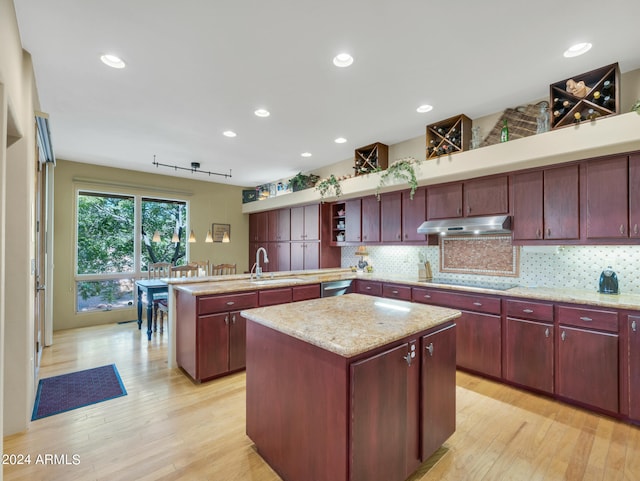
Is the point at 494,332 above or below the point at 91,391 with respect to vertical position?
above

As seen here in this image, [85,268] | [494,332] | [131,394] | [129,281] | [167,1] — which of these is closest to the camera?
[167,1]

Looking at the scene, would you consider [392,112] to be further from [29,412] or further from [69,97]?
[29,412]

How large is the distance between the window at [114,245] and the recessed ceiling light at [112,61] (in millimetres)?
3217

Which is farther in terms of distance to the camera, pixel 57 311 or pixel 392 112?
pixel 57 311

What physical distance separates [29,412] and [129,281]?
358 cm

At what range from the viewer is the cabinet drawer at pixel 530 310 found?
269cm

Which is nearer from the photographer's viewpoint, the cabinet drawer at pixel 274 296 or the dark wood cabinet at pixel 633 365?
the dark wood cabinet at pixel 633 365

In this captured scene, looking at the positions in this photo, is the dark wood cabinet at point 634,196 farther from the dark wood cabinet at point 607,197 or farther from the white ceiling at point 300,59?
the white ceiling at point 300,59

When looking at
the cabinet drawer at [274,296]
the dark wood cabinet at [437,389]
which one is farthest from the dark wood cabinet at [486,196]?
the cabinet drawer at [274,296]

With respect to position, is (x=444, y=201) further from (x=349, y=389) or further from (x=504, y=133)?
(x=349, y=389)

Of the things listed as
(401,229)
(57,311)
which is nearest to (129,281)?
(57,311)

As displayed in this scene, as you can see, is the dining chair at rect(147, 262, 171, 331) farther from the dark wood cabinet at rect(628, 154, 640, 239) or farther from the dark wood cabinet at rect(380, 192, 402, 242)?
the dark wood cabinet at rect(628, 154, 640, 239)

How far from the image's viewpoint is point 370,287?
422 cm

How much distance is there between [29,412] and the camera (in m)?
2.28
